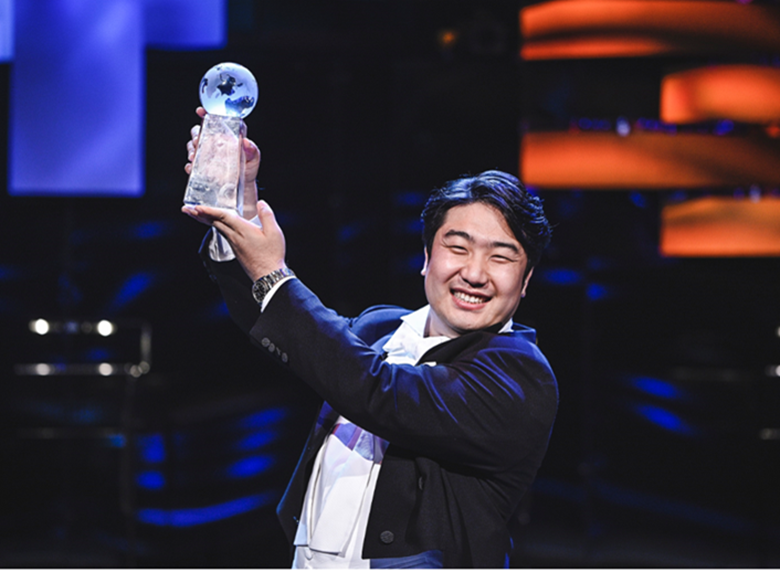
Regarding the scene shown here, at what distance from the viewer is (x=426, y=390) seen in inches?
45.6

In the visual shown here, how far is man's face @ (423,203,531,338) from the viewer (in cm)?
129

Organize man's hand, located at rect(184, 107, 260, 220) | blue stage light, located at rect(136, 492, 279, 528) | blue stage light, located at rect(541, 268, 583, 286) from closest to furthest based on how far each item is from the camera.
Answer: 1. man's hand, located at rect(184, 107, 260, 220)
2. blue stage light, located at rect(136, 492, 279, 528)
3. blue stage light, located at rect(541, 268, 583, 286)

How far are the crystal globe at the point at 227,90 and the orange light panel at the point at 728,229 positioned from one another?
3.14 metres

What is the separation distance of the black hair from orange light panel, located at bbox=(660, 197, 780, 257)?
2733 millimetres

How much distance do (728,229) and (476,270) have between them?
3.05 meters

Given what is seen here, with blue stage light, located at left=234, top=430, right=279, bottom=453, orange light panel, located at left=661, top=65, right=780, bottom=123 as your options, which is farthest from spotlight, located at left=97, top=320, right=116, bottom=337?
orange light panel, located at left=661, top=65, right=780, bottom=123

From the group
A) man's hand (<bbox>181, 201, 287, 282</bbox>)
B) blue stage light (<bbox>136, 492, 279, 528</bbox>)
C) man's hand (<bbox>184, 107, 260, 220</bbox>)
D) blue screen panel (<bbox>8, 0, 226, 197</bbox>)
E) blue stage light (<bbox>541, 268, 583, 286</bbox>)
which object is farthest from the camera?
blue stage light (<bbox>541, 268, 583, 286</bbox>)

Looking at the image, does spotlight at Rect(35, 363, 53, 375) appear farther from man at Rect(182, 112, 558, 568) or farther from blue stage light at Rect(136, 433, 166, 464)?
man at Rect(182, 112, 558, 568)

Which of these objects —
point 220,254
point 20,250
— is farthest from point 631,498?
point 20,250

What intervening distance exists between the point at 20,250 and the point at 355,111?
191 centimetres

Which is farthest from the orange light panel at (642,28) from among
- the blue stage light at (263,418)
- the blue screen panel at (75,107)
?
the blue stage light at (263,418)

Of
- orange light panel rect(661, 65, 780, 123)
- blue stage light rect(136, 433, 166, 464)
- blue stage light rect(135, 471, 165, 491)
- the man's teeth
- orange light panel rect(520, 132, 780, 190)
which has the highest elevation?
orange light panel rect(661, 65, 780, 123)

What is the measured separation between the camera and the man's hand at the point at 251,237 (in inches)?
42.4

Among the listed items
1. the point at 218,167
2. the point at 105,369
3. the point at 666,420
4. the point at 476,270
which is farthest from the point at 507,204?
the point at 105,369
